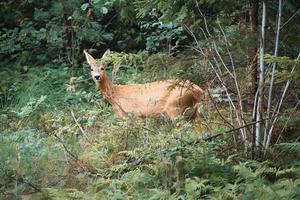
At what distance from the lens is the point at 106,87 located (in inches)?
375

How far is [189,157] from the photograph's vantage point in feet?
19.1

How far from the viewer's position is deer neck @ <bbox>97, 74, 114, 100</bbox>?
9.19m

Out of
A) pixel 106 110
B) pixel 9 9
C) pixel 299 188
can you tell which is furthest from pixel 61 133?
pixel 9 9

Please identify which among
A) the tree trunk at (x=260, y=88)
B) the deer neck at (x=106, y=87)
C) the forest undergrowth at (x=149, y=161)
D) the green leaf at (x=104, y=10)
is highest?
the green leaf at (x=104, y=10)

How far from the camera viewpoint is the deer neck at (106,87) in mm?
9188

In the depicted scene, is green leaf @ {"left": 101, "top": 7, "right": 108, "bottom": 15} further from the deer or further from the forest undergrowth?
the forest undergrowth

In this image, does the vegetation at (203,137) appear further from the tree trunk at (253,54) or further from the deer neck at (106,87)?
the deer neck at (106,87)

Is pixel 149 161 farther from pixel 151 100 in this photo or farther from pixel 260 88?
pixel 151 100

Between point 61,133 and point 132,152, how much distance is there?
6.35ft

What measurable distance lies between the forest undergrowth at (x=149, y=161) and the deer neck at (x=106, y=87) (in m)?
0.88

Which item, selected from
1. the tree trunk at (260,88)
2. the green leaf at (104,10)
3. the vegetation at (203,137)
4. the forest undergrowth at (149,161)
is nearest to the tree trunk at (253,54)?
the vegetation at (203,137)

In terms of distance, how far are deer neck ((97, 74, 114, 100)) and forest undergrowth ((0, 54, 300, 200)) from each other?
0.88 metres

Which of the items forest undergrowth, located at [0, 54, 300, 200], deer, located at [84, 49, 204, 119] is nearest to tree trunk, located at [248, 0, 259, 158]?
forest undergrowth, located at [0, 54, 300, 200]

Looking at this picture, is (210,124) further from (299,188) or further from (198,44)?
(299,188)
